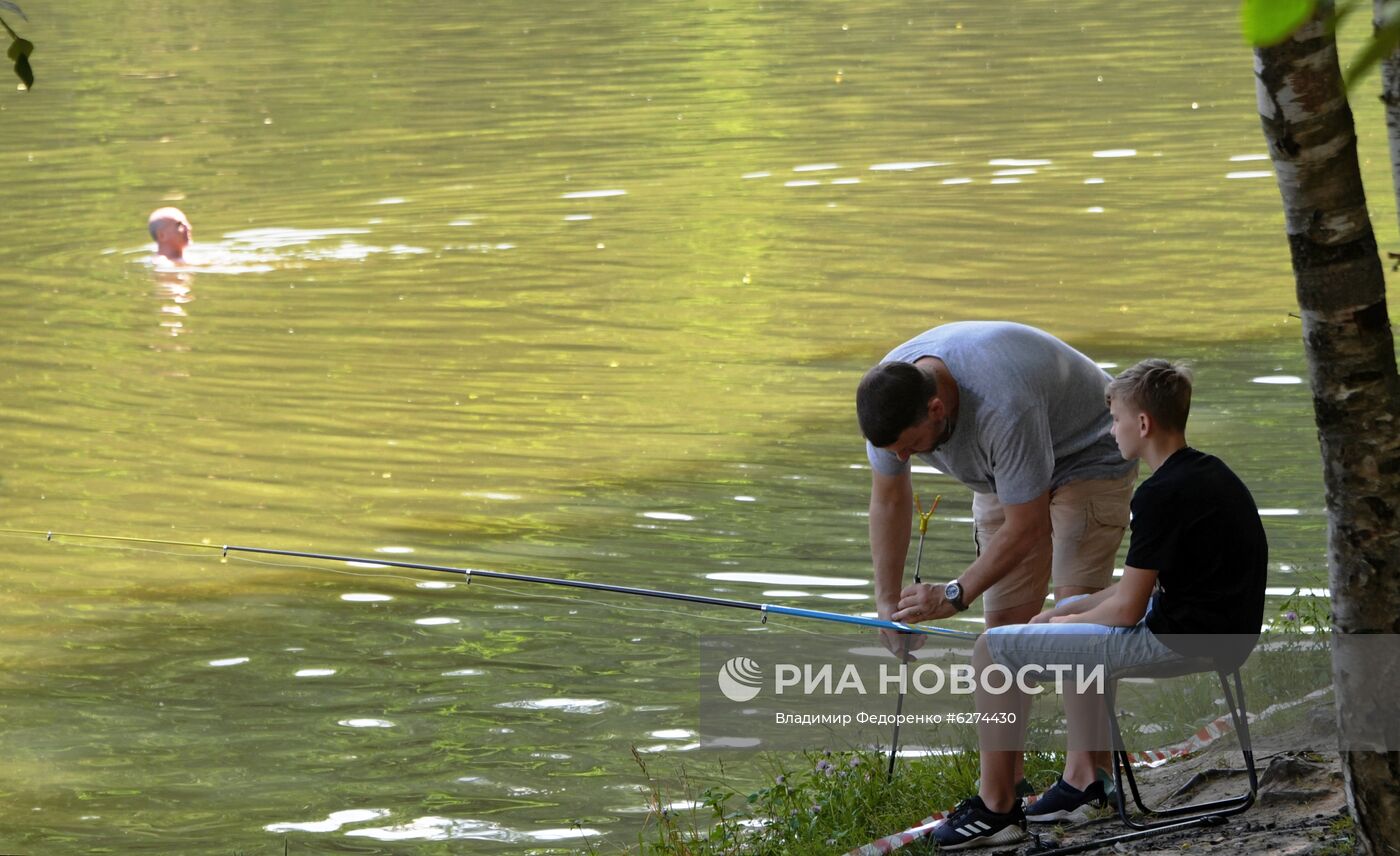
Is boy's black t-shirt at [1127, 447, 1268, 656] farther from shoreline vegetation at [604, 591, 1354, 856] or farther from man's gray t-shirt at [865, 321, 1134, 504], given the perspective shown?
shoreline vegetation at [604, 591, 1354, 856]

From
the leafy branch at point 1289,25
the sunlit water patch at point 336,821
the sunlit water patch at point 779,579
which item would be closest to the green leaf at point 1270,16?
the leafy branch at point 1289,25

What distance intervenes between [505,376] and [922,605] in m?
7.46

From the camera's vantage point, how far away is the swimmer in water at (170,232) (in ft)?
49.9

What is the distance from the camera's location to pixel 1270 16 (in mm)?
1480

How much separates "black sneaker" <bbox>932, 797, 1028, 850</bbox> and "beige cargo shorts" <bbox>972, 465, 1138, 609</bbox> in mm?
471

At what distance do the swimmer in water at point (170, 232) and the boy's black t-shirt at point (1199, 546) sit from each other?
39.7 ft

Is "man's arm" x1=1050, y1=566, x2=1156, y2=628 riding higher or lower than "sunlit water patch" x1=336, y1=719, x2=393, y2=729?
higher

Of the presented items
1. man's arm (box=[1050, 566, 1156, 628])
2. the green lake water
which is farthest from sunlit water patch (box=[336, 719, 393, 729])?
man's arm (box=[1050, 566, 1156, 628])

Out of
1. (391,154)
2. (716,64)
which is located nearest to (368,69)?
(716,64)

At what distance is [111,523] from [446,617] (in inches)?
85.5

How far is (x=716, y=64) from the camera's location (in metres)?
27.5

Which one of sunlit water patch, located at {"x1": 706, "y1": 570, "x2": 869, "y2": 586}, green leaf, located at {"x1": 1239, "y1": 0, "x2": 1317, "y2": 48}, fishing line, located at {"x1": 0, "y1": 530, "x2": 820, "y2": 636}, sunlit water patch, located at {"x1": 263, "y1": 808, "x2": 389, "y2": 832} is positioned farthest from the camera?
sunlit water patch, located at {"x1": 706, "y1": 570, "x2": 869, "y2": 586}

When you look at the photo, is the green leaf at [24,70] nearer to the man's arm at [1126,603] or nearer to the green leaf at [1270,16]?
the man's arm at [1126,603]

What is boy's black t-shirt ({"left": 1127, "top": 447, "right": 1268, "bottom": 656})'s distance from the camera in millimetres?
4172
